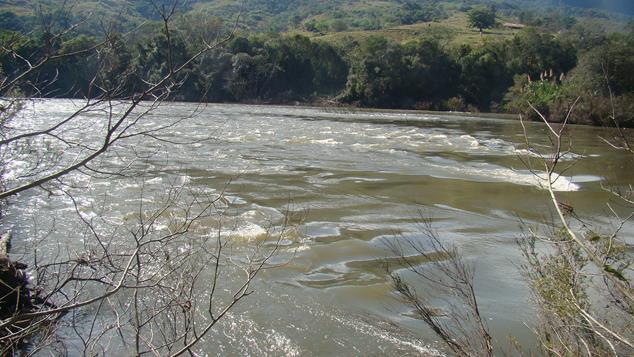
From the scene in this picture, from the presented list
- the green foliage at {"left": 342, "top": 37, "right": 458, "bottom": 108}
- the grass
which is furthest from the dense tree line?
the grass

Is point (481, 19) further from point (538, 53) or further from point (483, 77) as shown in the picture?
point (483, 77)

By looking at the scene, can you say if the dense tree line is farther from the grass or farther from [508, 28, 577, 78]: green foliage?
the grass

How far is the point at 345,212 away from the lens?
11.6m

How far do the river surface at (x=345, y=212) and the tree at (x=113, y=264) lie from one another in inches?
19.9

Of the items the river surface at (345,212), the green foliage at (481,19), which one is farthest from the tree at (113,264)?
the green foliage at (481,19)

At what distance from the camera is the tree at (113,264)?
3.30 m

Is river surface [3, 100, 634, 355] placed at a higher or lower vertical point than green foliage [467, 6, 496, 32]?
lower

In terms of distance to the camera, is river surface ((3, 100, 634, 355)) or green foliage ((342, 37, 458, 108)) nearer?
river surface ((3, 100, 634, 355))

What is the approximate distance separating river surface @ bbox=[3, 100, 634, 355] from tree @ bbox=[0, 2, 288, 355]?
506 millimetres

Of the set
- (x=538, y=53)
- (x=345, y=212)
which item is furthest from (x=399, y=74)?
(x=345, y=212)

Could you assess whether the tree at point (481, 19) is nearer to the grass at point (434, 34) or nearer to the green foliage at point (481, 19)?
the green foliage at point (481, 19)

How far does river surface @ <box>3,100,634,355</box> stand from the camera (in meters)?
6.16

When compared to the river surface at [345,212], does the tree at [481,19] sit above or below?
above

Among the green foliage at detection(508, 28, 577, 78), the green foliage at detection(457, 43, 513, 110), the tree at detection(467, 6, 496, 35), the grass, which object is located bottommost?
the green foliage at detection(457, 43, 513, 110)
